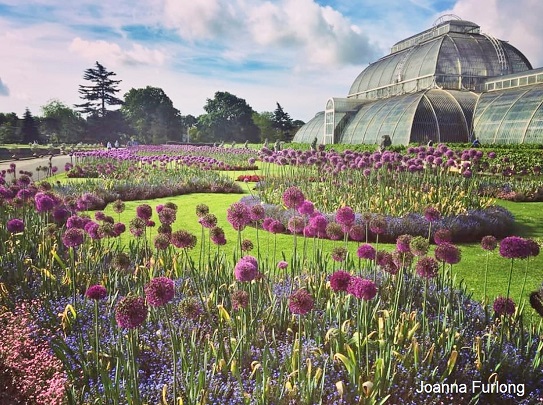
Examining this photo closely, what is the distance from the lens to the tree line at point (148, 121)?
2680 inches

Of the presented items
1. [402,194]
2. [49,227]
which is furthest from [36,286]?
[402,194]

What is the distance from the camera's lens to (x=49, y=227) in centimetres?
554

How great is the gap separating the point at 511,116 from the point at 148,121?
57.6 m

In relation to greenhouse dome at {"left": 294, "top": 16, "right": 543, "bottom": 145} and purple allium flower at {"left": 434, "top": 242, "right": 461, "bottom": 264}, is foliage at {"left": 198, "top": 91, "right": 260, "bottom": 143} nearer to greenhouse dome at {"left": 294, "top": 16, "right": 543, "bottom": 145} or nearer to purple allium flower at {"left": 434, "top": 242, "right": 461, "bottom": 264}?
greenhouse dome at {"left": 294, "top": 16, "right": 543, "bottom": 145}

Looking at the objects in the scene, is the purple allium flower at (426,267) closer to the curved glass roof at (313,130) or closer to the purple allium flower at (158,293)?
the purple allium flower at (158,293)

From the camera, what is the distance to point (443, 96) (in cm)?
3297

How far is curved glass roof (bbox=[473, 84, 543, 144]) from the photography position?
25125 mm

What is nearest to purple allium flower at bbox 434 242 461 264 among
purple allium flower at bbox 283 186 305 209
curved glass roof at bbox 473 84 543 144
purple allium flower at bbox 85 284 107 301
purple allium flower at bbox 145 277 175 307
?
purple allium flower at bbox 283 186 305 209

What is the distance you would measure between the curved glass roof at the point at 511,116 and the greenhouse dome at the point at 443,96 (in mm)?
56

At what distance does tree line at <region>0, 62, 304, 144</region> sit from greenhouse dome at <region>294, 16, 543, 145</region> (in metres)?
27.1

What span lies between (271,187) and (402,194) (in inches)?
154

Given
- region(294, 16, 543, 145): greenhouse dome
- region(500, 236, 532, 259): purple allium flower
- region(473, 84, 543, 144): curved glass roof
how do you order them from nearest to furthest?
region(500, 236, 532, 259): purple allium flower < region(473, 84, 543, 144): curved glass roof < region(294, 16, 543, 145): greenhouse dome

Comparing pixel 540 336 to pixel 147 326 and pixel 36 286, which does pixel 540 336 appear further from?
pixel 36 286

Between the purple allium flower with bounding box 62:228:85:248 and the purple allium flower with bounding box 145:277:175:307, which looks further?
the purple allium flower with bounding box 62:228:85:248
